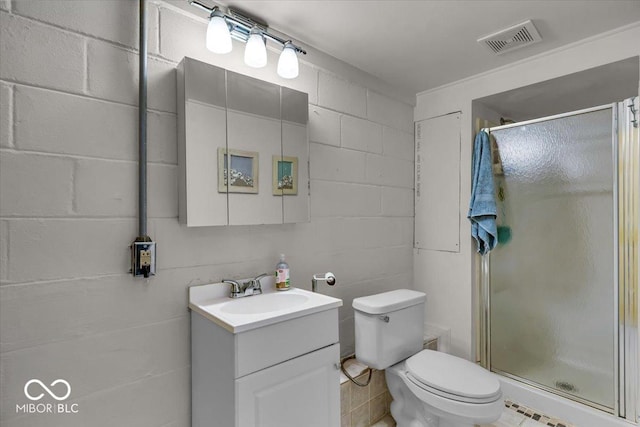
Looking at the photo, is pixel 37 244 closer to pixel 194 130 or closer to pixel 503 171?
pixel 194 130

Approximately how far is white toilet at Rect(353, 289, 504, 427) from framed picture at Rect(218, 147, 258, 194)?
0.91 m

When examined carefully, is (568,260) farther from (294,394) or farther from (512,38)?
(294,394)

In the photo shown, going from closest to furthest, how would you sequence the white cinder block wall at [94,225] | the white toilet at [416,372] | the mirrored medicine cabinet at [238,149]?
the white cinder block wall at [94,225] < the mirrored medicine cabinet at [238,149] < the white toilet at [416,372]

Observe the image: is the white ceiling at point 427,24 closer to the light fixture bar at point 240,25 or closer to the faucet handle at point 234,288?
the light fixture bar at point 240,25

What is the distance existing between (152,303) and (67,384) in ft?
1.21

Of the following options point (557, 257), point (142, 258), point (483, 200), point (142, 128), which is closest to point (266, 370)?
point (142, 258)

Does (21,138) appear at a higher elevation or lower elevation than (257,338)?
higher

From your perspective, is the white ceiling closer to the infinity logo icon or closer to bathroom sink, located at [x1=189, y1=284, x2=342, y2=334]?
bathroom sink, located at [x1=189, y1=284, x2=342, y2=334]

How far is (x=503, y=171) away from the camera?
231 centimetres

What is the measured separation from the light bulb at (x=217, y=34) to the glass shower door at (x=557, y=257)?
189 cm

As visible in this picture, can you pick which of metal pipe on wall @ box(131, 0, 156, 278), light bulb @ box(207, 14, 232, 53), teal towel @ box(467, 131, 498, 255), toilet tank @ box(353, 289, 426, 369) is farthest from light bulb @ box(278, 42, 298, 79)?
teal towel @ box(467, 131, 498, 255)

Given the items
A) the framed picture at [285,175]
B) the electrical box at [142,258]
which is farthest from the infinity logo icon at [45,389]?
the framed picture at [285,175]

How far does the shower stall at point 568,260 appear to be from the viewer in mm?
1801

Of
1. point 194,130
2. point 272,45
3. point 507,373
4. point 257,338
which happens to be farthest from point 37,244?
point 507,373
